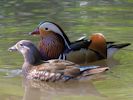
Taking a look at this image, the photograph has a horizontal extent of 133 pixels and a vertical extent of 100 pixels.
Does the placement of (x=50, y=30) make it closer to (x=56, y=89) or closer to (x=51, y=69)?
(x=51, y=69)

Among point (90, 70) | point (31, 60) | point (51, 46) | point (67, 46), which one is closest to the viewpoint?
point (90, 70)

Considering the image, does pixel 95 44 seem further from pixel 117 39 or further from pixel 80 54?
pixel 117 39

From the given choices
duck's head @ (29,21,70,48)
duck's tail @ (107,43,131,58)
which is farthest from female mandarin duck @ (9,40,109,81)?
duck's tail @ (107,43,131,58)

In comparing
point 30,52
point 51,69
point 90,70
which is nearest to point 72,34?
point 30,52

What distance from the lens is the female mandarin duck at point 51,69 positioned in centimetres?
1034

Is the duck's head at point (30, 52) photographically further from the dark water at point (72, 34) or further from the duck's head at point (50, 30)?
the duck's head at point (50, 30)

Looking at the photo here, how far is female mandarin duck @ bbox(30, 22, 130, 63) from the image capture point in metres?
11.5

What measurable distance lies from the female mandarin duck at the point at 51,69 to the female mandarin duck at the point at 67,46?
2.11ft

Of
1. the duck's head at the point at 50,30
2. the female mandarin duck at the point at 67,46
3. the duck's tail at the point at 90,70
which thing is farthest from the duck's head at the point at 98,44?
the duck's tail at the point at 90,70

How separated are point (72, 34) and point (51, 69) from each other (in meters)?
2.88

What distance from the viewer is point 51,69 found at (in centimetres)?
1045

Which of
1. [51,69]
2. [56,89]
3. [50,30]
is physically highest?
[50,30]

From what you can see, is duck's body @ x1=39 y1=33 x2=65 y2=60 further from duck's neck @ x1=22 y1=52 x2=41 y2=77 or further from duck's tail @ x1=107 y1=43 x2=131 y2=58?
duck's tail @ x1=107 y1=43 x2=131 y2=58

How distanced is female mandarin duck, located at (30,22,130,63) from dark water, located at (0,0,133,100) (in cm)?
29
